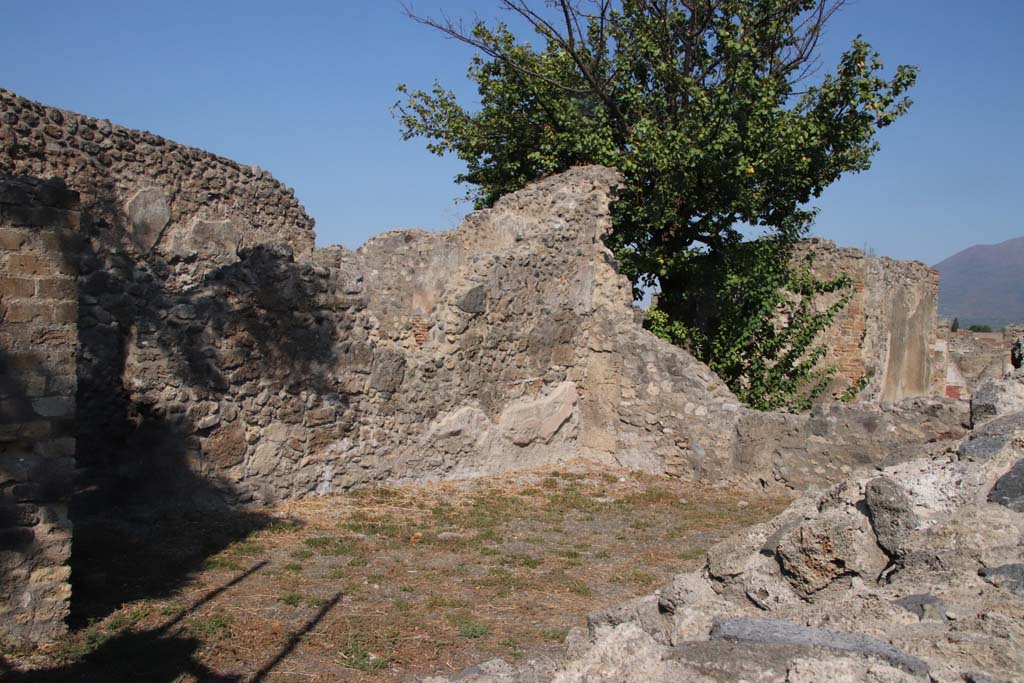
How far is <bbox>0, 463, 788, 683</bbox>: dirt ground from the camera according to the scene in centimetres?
458

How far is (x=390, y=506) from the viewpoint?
26.5ft

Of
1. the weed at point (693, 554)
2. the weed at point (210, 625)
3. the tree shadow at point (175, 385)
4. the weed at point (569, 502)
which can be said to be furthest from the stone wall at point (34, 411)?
the weed at point (569, 502)

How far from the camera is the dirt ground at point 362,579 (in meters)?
4.58

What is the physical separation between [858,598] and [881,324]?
51.4 feet

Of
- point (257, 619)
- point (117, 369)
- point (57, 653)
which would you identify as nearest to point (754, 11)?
point (117, 369)

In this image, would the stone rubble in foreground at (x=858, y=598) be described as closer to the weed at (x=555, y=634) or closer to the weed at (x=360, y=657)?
the weed at (x=360, y=657)

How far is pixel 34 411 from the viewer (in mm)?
4629

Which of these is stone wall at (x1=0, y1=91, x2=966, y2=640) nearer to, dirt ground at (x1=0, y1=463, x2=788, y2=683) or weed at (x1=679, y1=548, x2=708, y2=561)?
dirt ground at (x1=0, y1=463, x2=788, y2=683)

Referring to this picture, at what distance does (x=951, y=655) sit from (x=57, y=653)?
4.07 m

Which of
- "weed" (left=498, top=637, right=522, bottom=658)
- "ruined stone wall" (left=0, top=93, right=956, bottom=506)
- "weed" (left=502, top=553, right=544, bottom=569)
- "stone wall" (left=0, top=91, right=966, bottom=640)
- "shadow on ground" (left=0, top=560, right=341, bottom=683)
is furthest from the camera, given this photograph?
"ruined stone wall" (left=0, top=93, right=956, bottom=506)

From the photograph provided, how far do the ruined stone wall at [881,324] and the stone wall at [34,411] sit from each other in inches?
468

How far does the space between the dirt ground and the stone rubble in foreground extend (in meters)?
1.64

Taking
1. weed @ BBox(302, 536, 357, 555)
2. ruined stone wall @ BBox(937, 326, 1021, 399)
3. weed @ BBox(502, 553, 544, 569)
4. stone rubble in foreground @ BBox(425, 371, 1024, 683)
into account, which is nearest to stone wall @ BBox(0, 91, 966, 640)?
weed @ BBox(302, 536, 357, 555)

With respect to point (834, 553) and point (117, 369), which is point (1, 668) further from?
point (834, 553)
